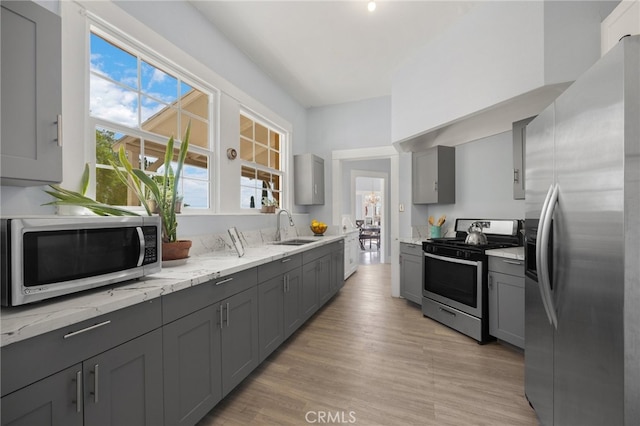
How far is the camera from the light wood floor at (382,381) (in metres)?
1.66

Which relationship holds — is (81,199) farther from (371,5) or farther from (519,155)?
(519,155)

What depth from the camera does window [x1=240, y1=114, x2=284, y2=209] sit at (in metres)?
3.40

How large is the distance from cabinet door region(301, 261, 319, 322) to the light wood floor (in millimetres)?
186

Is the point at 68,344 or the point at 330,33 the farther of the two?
the point at 330,33

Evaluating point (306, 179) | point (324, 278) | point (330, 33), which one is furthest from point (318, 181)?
point (330, 33)

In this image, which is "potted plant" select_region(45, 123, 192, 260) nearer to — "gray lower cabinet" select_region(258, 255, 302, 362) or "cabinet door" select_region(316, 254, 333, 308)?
"gray lower cabinet" select_region(258, 255, 302, 362)

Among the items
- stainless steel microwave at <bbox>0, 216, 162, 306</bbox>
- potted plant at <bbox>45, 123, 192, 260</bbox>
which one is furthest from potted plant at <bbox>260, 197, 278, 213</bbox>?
stainless steel microwave at <bbox>0, 216, 162, 306</bbox>

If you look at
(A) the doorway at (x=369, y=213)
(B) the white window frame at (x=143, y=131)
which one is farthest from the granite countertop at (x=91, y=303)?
(A) the doorway at (x=369, y=213)

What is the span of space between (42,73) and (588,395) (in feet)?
8.12

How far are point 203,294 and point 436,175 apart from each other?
10.1 ft

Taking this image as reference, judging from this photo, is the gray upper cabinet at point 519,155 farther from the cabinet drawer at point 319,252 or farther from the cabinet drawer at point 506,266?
the cabinet drawer at point 319,252

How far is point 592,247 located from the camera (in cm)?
98

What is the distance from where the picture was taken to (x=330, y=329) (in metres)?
2.88

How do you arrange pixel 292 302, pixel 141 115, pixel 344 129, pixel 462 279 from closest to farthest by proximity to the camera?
pixel 141 115, pixel 292 302, pixel 462 279, pixel 344 129
